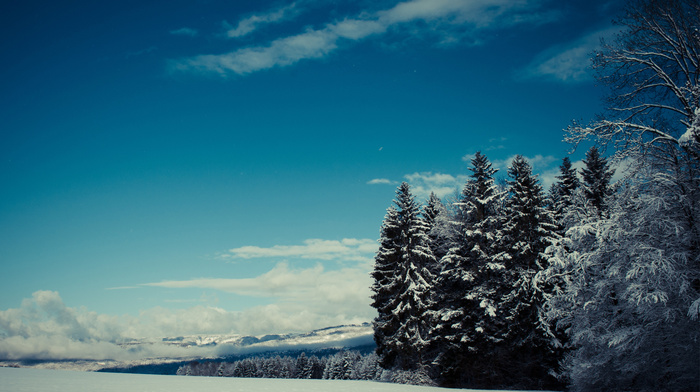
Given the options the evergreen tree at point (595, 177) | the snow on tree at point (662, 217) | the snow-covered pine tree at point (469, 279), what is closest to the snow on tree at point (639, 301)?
the snow on tree at point (662, 217)

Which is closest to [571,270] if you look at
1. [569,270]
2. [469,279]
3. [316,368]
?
[569,270]

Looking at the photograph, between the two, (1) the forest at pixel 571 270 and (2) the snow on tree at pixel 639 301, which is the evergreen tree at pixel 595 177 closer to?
(1) the forest at pixel 571 270

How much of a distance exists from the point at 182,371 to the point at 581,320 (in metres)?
165

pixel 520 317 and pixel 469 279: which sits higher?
pixel 469 279

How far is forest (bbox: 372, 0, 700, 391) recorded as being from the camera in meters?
12.1

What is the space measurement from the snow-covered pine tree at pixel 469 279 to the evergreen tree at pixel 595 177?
19.6 feet

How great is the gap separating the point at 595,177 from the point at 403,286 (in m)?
14.7

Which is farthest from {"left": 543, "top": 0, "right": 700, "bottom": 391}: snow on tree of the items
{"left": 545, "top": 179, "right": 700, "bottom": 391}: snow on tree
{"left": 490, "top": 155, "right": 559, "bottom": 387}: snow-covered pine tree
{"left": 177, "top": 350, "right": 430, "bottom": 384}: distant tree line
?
{"left": 177, "top": 350, "right": 430, "bottom": 384}: distant tree line

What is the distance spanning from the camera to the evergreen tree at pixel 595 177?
1049 inches

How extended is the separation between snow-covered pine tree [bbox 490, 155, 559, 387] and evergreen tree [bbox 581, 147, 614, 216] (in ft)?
12.6

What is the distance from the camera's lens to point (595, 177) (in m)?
27.6

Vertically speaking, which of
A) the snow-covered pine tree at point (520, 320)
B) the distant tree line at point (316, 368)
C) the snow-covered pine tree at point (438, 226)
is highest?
the snow-covered pine tree at point (438, 226)

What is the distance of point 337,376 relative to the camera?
274ft

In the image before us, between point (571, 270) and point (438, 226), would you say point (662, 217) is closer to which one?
point (571, 270)
